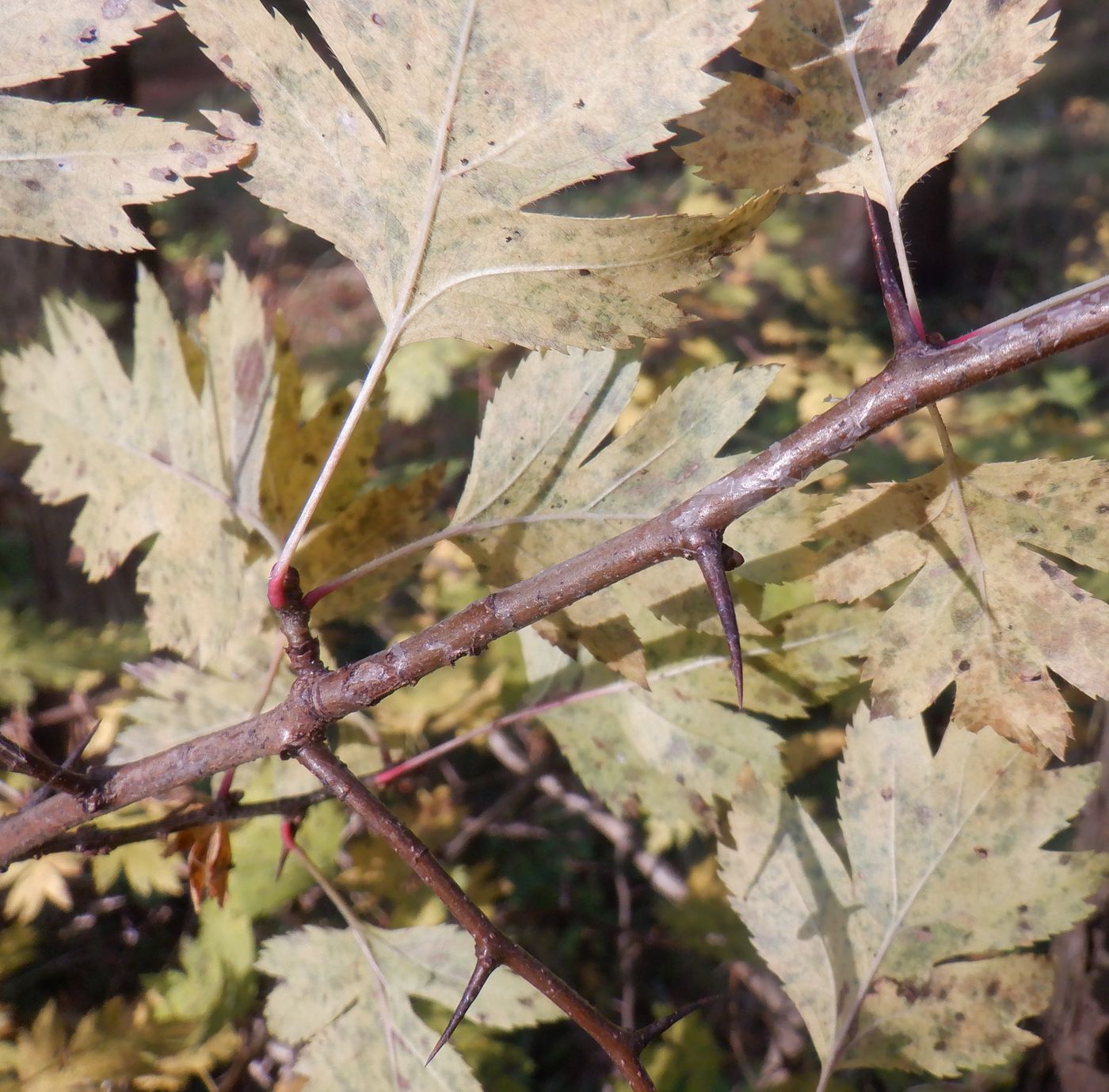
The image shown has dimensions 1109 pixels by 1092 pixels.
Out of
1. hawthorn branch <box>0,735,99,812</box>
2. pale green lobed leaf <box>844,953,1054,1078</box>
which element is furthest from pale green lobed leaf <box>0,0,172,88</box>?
pale green lobed leaf <box>844,953,1054,1078</box>

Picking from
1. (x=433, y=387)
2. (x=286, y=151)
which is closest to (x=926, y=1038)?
(x=286, y=151)

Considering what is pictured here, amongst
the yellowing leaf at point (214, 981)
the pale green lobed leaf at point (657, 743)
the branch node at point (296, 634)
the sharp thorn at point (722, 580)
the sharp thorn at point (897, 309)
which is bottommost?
the yellowing leaf at point (214, 981)

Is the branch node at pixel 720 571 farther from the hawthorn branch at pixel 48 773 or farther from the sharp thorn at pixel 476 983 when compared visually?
the hawthorn branch at pixel 48 773

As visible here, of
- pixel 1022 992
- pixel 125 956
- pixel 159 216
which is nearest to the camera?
pixel 1022 992

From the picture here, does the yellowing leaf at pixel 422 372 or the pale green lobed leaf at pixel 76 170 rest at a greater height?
the pale green lobed leaf at pixel 76 170

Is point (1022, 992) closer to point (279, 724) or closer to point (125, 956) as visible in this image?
point (279, 724)

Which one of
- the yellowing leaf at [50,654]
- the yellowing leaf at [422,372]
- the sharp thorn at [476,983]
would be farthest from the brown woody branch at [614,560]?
the yellowing leaf at [422,372]
